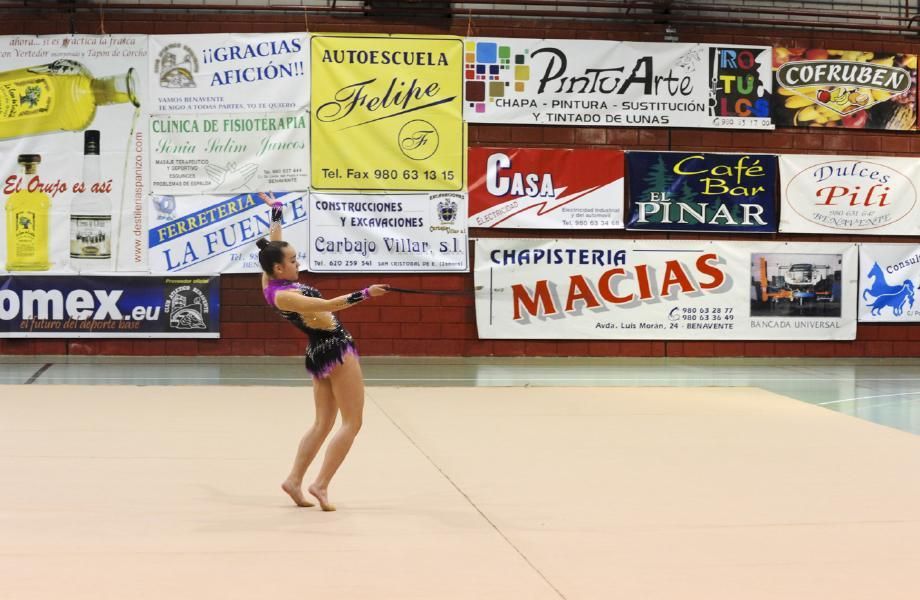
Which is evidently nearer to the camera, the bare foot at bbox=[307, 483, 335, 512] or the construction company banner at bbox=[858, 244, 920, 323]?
the bare foot at bbox=[307, 483, 335, 512]

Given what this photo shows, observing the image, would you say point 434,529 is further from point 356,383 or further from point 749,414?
point 749,414

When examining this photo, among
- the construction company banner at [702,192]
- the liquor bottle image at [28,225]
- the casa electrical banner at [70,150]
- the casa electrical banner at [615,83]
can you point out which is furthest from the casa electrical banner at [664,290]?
the liquor bottle image at [28,225]

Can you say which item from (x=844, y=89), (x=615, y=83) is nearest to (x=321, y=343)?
(x=615, y=83)

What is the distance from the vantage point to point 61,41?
48.9ft

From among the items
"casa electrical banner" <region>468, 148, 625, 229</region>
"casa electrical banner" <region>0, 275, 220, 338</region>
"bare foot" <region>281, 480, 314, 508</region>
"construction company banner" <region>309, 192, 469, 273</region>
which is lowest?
"bare foot" <region>281, 480, 314, 508</region>

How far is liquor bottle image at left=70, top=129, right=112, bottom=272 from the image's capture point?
49.0ft

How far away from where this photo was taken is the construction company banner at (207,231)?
1501 centimetres

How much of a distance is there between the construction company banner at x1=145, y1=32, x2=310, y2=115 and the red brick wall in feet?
0.86

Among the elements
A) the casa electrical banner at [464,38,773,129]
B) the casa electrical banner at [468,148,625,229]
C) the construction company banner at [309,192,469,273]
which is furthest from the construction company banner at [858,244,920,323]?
the construction company banner at [309,192,469,273]

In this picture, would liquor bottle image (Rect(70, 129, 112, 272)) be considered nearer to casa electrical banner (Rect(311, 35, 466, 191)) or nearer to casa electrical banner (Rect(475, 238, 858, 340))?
casa electrical banner (Rect(311, 35, 466, 191))

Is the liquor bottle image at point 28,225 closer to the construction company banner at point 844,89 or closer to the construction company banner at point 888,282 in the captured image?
the construction company banner at point 844,89

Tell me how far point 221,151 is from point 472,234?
388cm

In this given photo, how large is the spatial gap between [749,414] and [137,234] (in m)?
9.25

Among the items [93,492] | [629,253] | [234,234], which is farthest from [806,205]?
[93,492]
